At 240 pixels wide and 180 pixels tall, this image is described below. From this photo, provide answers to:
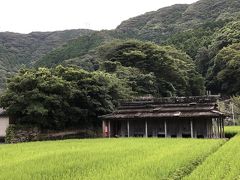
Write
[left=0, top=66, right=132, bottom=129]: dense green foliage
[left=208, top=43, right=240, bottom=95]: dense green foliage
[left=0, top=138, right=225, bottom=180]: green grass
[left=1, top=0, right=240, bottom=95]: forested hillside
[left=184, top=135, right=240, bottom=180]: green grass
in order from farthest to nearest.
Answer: [left=1, top=0, right=240, bottom=95]: forested hillside → [left=208, top=43, right=240, bottom=95]: dense green foliage → [left=0, top=66, right=132, bottom=129]: dense green foliage → [left=0, top=138, right=225, bottom=180]: green grass → [left=184, top=135, right=240, bottom=180]: green grass

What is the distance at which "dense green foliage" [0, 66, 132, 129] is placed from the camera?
33.4 m

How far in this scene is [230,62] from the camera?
60.1 m

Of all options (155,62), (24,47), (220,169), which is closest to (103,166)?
(220,169)

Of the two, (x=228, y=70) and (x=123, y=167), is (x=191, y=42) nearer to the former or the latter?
(x=228, y=70)

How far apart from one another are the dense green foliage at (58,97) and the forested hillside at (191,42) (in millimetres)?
18722

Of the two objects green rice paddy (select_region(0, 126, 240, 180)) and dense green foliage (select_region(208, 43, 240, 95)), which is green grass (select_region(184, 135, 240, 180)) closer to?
green rice paddy (select_region(0, 126, 240, 180))

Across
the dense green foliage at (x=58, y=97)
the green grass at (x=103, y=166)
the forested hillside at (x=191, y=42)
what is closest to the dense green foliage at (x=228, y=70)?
the forested hillside at (x=191, y=42)

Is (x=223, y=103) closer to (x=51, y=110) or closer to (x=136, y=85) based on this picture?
(x=136, y=85)

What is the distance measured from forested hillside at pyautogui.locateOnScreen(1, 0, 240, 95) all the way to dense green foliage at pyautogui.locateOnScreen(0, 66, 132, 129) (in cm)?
1872

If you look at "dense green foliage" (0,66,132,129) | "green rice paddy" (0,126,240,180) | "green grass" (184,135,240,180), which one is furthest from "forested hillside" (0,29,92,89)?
"green grass" (184,135,240,180)

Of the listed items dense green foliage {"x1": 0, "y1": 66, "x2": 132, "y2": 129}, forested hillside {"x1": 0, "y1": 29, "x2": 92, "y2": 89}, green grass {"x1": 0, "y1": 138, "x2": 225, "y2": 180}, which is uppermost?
forested hillside {"x1": 0, "y1": 29, "x2": 92, "y2": 89}

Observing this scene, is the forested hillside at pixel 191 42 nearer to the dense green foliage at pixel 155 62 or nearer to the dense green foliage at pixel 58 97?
the dense green foliage at pixel 155 62

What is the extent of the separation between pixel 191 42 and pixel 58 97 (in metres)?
51.0

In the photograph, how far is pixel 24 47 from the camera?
102 m
